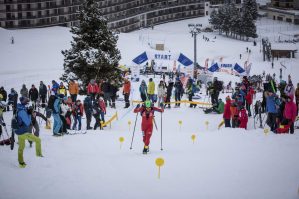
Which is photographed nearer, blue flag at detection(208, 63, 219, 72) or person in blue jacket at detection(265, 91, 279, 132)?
person in blue jacket at detection(265, 91, 279, 132)

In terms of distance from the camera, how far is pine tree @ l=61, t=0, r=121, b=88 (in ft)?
92.8

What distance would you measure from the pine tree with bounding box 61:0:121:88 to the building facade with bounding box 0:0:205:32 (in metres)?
45.7

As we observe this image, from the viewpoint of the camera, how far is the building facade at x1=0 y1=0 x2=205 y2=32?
80125 mm

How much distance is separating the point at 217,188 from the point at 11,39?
183ft

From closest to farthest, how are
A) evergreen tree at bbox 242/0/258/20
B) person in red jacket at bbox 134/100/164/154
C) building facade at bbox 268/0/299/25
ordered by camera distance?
person in red jacket at bbox 134/100/164/154
evergreen tree at bbox 242/0/258/20
building facade at bbox 268/0/299/25

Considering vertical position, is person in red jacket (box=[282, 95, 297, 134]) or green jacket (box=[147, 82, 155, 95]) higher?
green jacket (box=[147, 82, 155, 95])

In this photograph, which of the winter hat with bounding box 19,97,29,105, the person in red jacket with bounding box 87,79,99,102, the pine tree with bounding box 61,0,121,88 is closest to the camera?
the winter hat with bounding box 19,97,29,105

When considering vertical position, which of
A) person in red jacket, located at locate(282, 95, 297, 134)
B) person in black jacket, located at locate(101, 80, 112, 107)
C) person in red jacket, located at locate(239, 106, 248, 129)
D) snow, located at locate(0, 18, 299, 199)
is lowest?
snow, located at locate(0, 18, 299, 199)

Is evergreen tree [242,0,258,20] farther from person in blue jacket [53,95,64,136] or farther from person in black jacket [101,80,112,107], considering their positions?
person in blue jacket [53,95,64,136]

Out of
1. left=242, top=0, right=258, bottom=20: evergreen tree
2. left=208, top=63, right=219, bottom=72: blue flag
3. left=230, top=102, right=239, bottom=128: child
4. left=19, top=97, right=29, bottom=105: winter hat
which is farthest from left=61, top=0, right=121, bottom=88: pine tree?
left=242, top=0, right=258, bottom=20: evergreen tree

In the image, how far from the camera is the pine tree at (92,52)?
28.3m

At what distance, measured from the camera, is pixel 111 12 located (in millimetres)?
98125

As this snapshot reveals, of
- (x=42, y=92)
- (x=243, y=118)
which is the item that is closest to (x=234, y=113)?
(x=243, y=118)

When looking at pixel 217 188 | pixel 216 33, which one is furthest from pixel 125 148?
pixel 216 33
